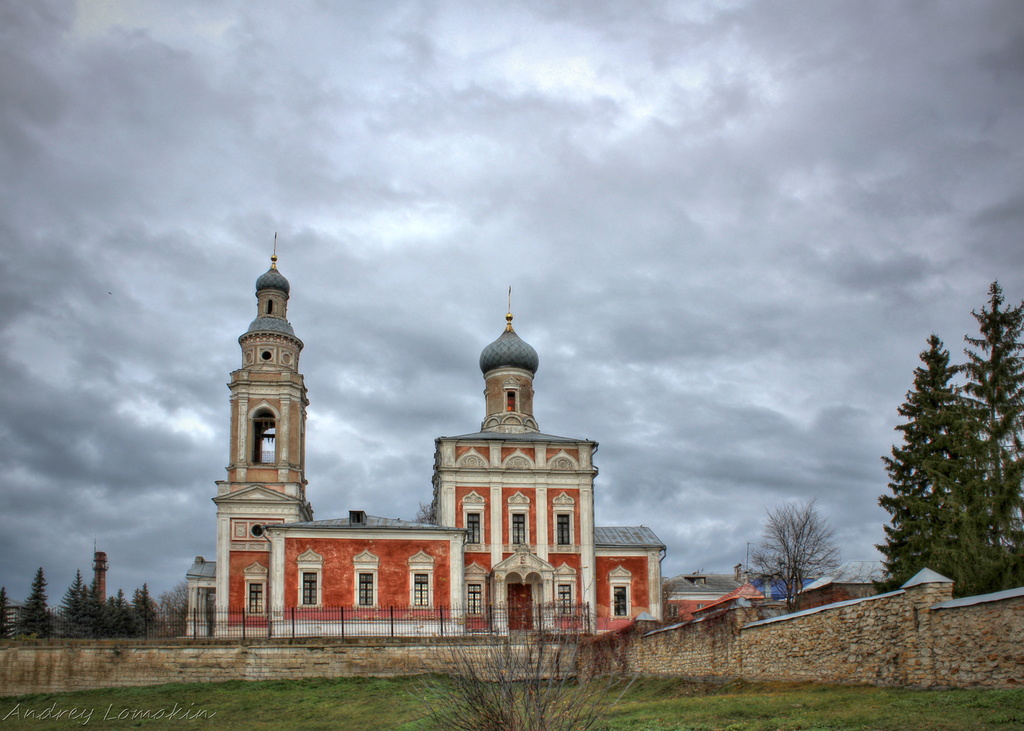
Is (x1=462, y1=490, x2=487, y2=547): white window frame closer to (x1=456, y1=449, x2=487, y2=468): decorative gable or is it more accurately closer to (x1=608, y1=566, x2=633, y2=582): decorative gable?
(x1=456, y1=449, x2=487, y2=468): decorative gable

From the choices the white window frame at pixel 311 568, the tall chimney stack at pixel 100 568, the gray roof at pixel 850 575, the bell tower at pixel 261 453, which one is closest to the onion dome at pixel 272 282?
the bell tower at pixel 261 453

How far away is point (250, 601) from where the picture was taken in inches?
1487

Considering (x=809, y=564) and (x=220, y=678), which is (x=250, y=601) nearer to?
(x=220, y=678)

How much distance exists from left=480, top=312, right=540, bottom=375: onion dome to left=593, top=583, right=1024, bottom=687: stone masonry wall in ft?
93.9

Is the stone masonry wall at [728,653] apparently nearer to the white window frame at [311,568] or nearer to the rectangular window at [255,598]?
the white window frame at [311,568]

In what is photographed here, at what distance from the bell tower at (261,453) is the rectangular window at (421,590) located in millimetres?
6381

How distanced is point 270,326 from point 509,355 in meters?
12.3

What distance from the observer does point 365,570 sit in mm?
35812

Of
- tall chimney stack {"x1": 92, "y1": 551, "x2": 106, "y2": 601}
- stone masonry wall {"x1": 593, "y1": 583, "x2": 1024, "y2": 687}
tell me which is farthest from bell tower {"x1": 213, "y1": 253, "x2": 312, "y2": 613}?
tall chimney stack {"x1": 92, "y1": 551, "x2": 106, "y2": 601}

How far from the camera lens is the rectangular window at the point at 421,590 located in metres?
35.9

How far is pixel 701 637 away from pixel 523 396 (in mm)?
27873

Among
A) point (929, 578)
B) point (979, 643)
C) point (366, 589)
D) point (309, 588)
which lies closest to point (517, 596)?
point (366, 589)

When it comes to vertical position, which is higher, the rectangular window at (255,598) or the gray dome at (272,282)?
the gray dome at (272,282)

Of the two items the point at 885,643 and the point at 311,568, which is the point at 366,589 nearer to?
the point at 311,568
